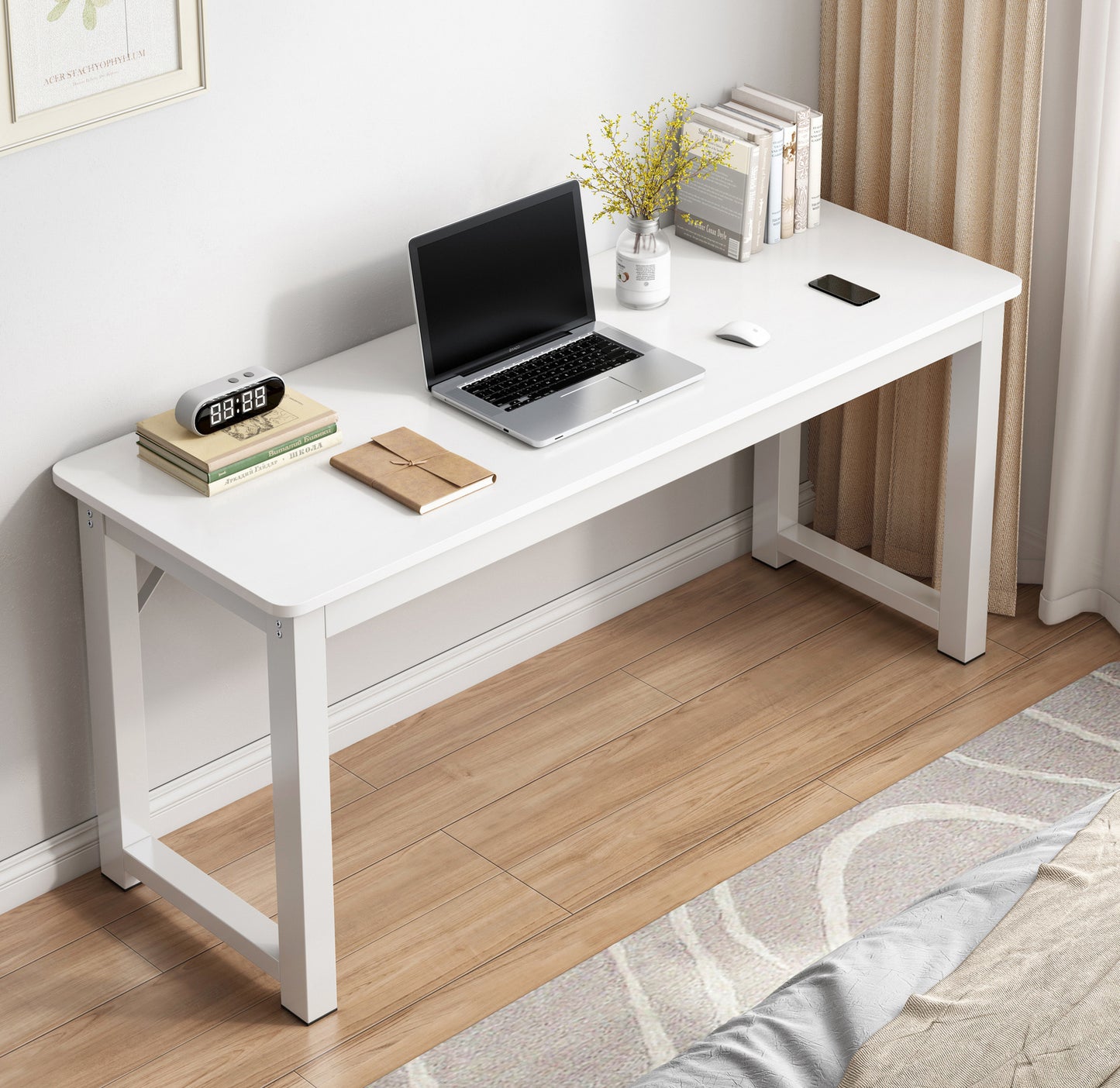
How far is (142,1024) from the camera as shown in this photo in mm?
2336

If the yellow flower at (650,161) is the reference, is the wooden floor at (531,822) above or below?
below

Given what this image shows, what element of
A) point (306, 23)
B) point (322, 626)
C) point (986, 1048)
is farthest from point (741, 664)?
point (986, 1048)

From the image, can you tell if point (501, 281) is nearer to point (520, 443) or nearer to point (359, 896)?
point (520, 443)

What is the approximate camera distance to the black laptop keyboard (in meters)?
2.47

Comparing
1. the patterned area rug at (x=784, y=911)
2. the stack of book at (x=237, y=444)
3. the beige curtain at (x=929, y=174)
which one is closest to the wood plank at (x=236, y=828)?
the patterned area rug at (x=784, y=911)

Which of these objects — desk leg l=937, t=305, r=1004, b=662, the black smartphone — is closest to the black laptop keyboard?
the black smartphone

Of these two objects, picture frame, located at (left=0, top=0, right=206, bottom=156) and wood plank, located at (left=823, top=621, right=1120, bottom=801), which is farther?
wood plank, located at (left=823, top=621, right=1120, bottom=801)

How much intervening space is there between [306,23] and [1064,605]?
71.7 inches

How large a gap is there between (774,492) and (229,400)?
1.41 metres

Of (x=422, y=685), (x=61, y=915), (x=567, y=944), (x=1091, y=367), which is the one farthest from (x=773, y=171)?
(x=61, y=915)

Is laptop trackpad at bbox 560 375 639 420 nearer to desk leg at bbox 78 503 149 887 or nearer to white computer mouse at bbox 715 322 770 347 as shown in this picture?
white computer mouse at bbox 715 322 770 347

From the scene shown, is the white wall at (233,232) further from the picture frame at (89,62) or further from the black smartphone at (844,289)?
the black smartphone at (844,289)

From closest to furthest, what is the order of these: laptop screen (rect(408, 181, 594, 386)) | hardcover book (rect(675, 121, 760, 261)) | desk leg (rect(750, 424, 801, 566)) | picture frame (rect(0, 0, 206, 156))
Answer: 1. picture frame (rect(0, 0, 206, 156))
2. laptop screen (rect(408, 181, 594, 386))
3. hardcover book (rect(675, 121, 760, 261))
4. desk leg (rect(750, 424, 801, 566))

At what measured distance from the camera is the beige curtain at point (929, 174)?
288 centimetres
